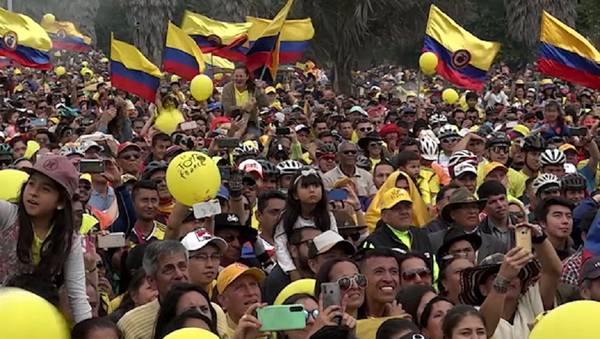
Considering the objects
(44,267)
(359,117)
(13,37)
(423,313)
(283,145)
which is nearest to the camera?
(44,267)

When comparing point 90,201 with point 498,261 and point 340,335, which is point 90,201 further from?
point 340,335

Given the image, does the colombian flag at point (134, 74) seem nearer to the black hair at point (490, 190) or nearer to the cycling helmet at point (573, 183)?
the cycling helmet at point (573, 183)

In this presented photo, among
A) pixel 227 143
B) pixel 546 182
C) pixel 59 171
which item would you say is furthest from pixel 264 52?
pixel 59 171

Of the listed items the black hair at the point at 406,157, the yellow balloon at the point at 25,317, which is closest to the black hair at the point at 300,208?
the black hair at the point at 406,157

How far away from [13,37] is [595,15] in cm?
2634

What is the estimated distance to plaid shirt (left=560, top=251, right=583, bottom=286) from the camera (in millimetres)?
6824

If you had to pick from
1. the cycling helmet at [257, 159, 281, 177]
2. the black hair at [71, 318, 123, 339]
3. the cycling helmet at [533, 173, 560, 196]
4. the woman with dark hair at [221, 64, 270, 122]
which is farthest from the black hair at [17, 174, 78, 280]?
the woman with dark hair at [221, 64, 270, 122]

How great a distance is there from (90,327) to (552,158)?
637 cm

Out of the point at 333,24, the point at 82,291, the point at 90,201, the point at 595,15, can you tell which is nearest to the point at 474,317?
the point at 82,291

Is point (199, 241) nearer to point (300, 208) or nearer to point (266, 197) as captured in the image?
point (300, 208)

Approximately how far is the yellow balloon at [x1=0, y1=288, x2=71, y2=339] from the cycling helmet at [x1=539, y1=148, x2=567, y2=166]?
23.7 ft

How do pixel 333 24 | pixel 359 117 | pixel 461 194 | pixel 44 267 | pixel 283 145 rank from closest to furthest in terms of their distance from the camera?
pixel 44 267 < pixel 461 194 < pixel 283 145 < pixel 359 117 < pixel 333 24

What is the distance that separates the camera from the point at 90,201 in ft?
27.2

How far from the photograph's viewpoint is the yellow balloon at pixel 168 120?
13844mm
